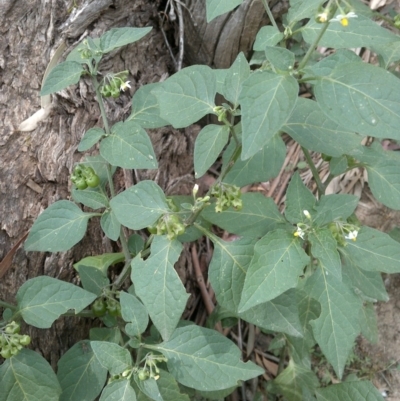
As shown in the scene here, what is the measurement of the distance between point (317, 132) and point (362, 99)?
0.37 meters

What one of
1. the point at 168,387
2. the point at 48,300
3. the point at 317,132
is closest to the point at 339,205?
the point at 317,132

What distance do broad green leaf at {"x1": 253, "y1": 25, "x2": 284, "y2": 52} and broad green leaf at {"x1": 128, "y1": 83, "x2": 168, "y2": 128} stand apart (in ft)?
1.45

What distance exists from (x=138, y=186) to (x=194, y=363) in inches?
24.9

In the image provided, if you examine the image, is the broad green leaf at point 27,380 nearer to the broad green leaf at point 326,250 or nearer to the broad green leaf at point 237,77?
the broad green leaf at point 326,250

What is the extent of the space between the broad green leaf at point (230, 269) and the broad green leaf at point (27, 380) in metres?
0.65

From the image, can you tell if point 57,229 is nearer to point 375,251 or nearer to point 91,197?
point 91,197

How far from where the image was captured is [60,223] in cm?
176

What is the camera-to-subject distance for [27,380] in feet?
5.17

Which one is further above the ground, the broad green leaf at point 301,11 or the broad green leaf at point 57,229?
the broad green leaf at point 301,11

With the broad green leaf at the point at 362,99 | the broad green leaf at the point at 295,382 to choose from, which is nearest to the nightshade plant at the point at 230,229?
the broad green leaf at the point at 362,99

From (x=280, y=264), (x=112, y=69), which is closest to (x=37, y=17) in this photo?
(x=112, y=69)

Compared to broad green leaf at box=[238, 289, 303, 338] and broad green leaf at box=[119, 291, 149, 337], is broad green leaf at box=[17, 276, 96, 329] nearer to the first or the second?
broad green leaf at box=[119, 291, 149, 337]

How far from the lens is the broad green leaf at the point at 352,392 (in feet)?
5.89

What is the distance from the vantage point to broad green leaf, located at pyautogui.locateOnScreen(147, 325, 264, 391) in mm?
1504
